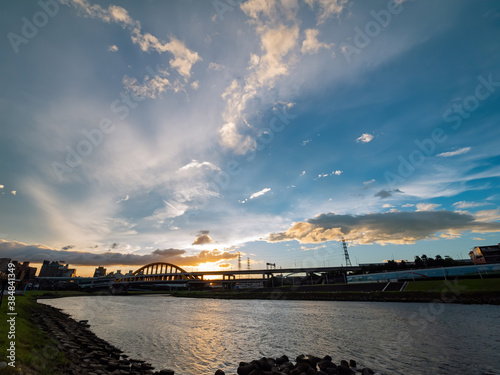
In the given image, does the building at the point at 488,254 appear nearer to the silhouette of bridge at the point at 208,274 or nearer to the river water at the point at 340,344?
the silhouette of bridge at the point at 208,274

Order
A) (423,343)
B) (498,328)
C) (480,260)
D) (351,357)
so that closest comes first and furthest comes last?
(351,357), (423,343), (498,328), (480,260)

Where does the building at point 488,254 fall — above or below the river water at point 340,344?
above

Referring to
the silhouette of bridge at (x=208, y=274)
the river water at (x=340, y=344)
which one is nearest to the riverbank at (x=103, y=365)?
the river water at (x=340, y=344)

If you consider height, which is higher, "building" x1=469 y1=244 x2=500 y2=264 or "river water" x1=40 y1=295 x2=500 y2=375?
"building" x1=469 y1=244 x2=500 y2=264

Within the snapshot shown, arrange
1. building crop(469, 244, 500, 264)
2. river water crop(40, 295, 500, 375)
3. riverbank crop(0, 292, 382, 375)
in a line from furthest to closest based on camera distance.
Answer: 1. building crop(469, 244, 500, 264)
2. river water crop(40, 295, 500, 375)
3. riverbank crop(0, 292, 382, 375)

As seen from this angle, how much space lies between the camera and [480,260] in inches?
5728

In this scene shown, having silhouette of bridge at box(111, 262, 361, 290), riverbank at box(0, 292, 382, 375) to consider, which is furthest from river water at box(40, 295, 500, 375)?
silhouette of bridge at box(111, 262, 361, 290)

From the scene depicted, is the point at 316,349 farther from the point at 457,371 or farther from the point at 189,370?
the point at 189,370

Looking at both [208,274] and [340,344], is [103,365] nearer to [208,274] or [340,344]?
[340,344]

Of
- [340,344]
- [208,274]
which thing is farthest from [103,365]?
[208,274]

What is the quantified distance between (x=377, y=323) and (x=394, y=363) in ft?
53.7

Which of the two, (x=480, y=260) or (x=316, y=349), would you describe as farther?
(x=480, y=260)

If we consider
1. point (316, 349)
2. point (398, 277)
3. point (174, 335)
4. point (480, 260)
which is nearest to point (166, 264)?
point (398, 277)

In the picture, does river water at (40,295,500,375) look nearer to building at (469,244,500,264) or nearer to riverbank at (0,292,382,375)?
riverbank at (0,292,382,375)
